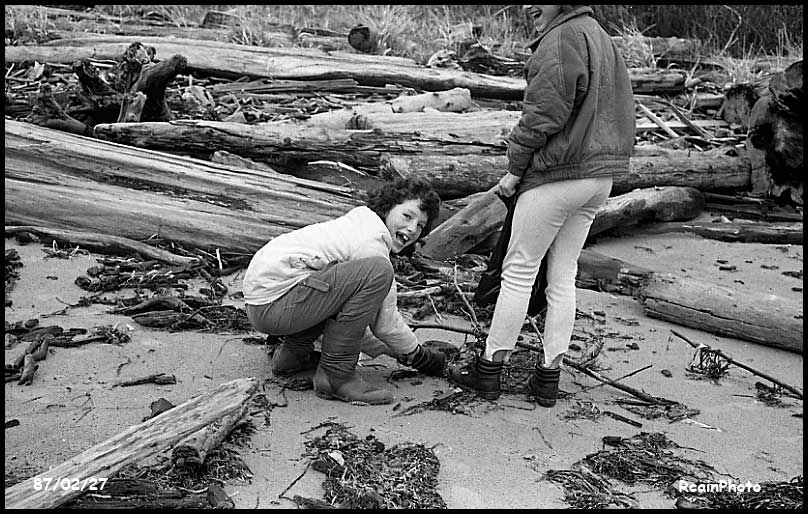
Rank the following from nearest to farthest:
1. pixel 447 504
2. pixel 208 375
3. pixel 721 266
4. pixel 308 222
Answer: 1. pixel 447 504
2. pixel 208 375
3. pixel 308 222
4. pixel 721 266

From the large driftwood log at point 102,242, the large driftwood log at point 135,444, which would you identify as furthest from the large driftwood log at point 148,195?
the large driftwood log at point 135,444

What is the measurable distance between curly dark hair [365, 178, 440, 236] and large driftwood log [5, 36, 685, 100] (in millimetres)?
6137

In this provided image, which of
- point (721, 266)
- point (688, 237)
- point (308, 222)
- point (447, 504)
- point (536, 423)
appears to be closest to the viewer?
point (447, 504)

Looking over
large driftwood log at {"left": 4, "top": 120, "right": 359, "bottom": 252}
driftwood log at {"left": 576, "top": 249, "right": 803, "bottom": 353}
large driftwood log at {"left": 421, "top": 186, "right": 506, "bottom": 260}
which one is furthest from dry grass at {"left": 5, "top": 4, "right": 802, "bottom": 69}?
driftwood log at {"left": 576, "top": 249, "right": 803, "bottom": 353}

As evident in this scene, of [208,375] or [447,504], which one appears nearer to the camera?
[447,504]

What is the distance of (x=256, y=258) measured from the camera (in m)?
4.13

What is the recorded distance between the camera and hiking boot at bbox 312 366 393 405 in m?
4.02

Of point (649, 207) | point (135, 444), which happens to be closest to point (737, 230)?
point (649, 207)

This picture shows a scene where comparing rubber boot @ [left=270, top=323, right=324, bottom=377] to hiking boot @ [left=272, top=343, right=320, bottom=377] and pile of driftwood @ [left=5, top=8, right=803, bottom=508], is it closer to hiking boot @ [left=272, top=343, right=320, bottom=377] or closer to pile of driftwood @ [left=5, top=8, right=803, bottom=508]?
hiking boot @ [left=272, top=343, right=320, bottom=377]

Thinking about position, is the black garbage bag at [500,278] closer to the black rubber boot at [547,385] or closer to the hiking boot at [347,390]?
the black rubber boot at [547,385]

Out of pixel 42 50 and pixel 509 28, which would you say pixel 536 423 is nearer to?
pixel 42 50

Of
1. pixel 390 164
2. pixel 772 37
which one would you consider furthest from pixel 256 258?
pixel 772 37

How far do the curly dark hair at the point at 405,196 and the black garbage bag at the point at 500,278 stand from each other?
1.16 ft

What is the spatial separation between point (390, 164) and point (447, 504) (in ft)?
13.5
